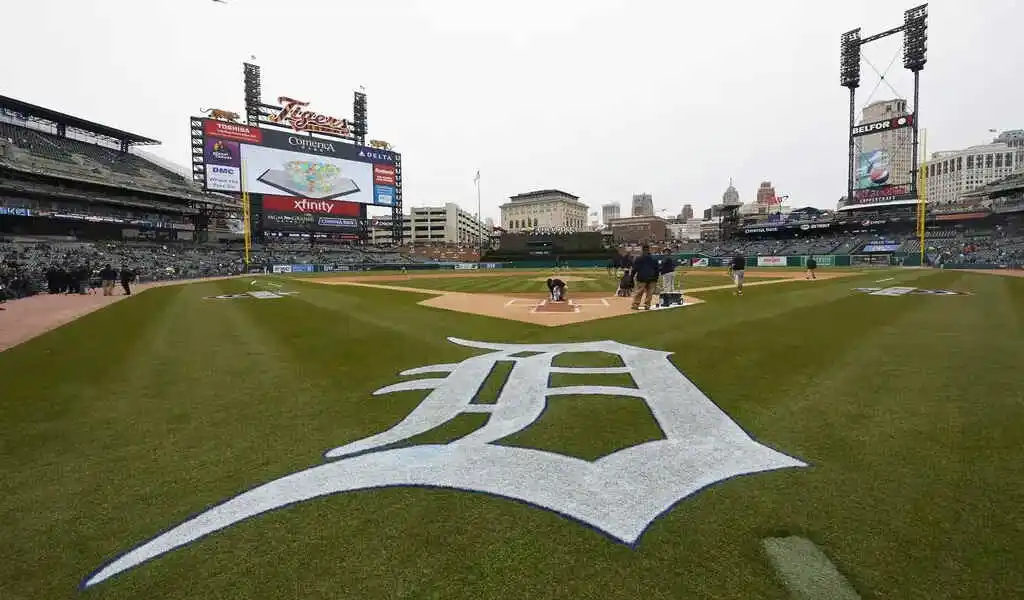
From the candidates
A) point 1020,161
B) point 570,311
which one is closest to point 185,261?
point 570,311

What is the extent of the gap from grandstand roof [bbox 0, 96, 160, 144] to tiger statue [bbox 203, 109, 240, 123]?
37.3 ft

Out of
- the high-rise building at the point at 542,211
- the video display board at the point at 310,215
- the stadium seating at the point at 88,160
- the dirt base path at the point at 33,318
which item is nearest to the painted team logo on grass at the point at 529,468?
the dirt base path at the point at 33,318

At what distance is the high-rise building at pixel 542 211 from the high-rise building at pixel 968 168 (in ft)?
351

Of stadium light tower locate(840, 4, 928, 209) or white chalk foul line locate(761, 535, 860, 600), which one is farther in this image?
stadium light tower locate(840, 4, 928, 209)

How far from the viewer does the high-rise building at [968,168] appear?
131875mm

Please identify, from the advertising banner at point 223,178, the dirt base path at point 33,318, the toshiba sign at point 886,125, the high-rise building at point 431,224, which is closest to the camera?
the dirt base path at point 33,318

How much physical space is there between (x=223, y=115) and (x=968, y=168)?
193860 millimetres

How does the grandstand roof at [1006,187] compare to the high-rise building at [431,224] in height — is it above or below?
below

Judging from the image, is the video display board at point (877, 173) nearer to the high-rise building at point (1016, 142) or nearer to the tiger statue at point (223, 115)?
the tiger statue at point (223, 115)

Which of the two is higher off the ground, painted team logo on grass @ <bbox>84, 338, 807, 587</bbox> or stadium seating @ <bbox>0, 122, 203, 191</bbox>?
stadium seating @ <bbox>0, 122, 203, 191</bbox>

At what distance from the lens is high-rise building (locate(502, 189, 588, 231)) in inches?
6363

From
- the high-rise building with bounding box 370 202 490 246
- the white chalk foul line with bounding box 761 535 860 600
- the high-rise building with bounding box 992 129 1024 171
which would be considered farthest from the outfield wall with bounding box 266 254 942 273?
the high-rise building with bounding box 992 129 1024 171

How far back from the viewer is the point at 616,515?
2688mm

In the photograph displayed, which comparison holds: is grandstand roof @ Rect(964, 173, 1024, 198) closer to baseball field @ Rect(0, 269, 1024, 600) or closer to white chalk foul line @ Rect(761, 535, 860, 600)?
baseball field @ Rect(0, 269, 1024, 600)
